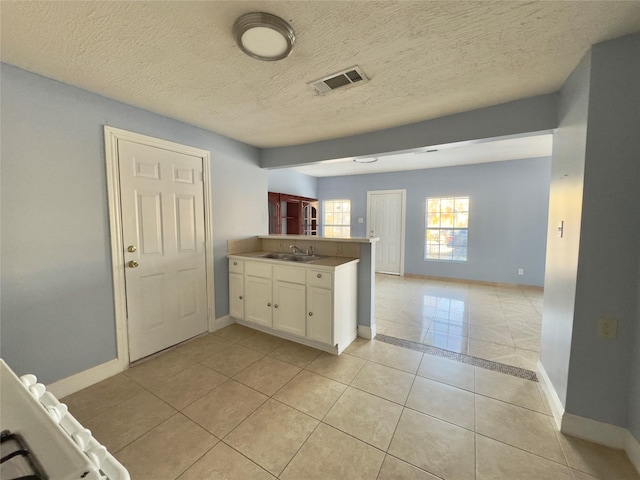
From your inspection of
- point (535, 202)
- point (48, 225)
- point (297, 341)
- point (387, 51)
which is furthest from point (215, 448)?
point (535, 202)

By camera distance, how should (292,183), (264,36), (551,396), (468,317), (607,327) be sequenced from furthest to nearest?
(292,183), (468,317), (551,396), (607,327), (264,36)

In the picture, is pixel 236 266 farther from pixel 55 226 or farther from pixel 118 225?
pixel 55 226

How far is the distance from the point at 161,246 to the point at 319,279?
1588mm

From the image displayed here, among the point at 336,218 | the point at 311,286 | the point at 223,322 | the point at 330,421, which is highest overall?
the point at 336,218

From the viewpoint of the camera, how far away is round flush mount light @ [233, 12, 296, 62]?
1276 mm

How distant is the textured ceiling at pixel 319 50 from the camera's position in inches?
49.1

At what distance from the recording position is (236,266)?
10.3ft

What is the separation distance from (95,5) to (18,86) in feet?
3.50

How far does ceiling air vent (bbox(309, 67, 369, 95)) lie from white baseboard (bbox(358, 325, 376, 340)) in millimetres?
2389

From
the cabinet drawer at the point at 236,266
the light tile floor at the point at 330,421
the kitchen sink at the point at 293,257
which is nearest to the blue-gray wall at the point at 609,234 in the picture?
the light tile floor at the point at 330,421

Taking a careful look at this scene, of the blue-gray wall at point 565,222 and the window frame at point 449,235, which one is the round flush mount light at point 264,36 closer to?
the blue-gray wall at point 565,222

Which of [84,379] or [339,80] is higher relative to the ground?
[339,80]

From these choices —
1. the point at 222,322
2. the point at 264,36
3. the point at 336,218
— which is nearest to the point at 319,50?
the point at 264,36

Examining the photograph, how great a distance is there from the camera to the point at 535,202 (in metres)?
4.72
